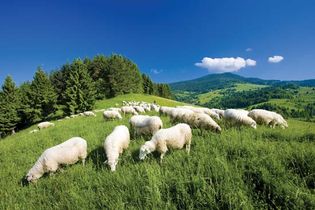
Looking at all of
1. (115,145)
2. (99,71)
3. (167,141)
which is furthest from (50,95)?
(167,141)

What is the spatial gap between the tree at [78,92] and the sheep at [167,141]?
4455 centimetres

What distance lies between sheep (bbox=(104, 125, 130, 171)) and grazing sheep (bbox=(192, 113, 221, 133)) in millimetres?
3112

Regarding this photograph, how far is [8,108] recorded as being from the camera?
43750 mm

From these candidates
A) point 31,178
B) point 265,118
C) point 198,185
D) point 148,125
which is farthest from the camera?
point 265,118

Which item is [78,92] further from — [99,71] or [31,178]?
[31,178]

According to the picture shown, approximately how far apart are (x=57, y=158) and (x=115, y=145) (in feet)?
6.80

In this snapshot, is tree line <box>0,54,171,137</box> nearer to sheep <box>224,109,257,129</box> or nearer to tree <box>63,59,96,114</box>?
tree <box>63,59,96,114</box>

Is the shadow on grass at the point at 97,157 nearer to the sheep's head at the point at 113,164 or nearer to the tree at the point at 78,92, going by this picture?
the sheep's head at the point at 113,164

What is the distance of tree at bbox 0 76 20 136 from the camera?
4281 centimetres

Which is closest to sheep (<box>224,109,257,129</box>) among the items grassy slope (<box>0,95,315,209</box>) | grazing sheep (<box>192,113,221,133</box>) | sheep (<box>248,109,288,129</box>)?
sheep (<box>248,109,288,129</box>)

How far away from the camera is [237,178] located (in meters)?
4.42

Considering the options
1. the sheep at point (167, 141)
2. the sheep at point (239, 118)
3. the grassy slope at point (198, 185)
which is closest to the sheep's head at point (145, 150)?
the sheep at point (167, 141)

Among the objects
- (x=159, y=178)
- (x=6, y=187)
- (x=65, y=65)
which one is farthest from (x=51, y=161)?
(x=65, y=65)

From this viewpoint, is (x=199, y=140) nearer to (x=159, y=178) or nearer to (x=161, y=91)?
(x=159, y=178)
